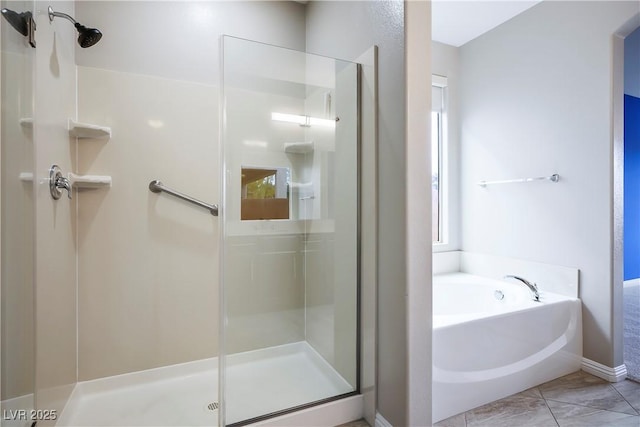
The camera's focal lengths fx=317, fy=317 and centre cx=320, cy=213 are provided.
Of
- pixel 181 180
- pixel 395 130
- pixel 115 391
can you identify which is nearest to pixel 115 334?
pixel 115 391

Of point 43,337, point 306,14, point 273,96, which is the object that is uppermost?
point 306,14

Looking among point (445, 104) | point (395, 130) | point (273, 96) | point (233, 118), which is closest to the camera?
point (395, 130)

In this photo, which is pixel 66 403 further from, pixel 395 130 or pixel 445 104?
pixel 445 104

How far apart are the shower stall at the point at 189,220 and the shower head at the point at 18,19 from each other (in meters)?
0.07

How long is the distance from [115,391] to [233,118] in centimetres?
177

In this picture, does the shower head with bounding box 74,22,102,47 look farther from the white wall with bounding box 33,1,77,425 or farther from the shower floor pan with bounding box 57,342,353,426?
the shower floor pan with bounding box 57,342,353,426

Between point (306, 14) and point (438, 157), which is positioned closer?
point (306, 14)

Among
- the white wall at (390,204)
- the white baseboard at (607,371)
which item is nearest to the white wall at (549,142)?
the white baseboard at (607,371)

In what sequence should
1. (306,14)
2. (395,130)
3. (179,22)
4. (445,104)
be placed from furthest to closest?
1. (445,104)
2. (306,14)
3. (179,22)
4. (395,130)

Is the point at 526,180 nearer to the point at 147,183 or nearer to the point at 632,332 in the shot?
the point at 632,332

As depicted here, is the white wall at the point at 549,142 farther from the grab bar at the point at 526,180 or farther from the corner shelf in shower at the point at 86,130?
the corner shelf in shower at the point at 86,130

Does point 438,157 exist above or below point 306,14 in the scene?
below

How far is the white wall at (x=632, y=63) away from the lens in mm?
2666

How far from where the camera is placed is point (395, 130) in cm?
148
